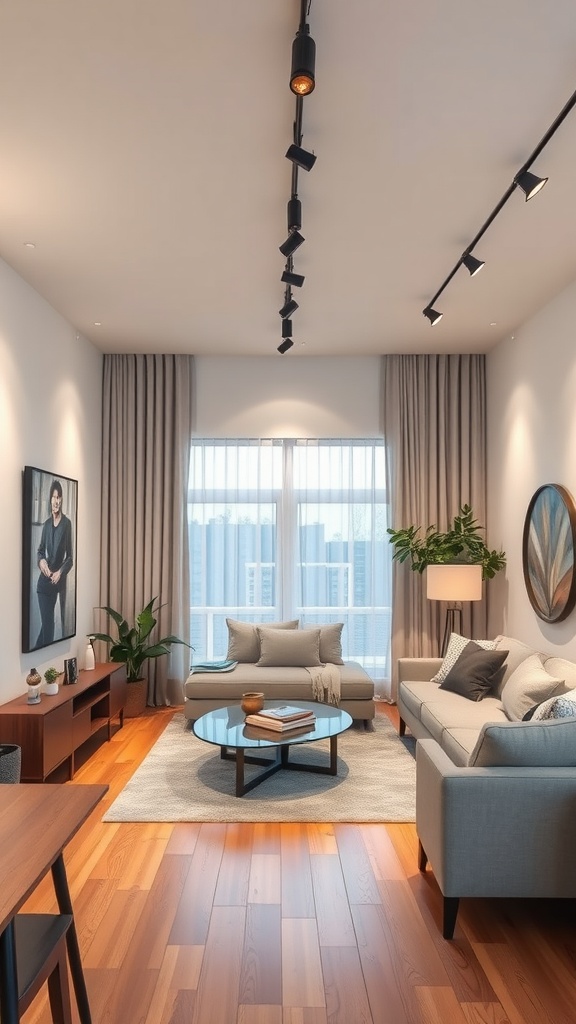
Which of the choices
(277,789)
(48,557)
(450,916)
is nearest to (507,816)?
(450,916)

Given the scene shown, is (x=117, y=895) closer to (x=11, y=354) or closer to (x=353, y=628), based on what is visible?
(x=11, y=354)

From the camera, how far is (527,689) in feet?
11.8

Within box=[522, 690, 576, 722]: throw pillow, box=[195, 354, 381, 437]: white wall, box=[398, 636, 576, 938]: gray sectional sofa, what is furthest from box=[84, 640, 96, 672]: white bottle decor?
box=[522, 690, 576, 722]: throw pillow

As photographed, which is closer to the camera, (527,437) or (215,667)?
(527,437)

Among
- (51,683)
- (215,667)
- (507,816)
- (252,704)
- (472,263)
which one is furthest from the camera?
(215,667)

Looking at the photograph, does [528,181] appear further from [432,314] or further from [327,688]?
[327,688]

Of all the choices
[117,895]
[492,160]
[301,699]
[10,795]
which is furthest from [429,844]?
[492,160]

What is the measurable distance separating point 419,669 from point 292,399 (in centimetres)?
263

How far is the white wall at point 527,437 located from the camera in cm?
437

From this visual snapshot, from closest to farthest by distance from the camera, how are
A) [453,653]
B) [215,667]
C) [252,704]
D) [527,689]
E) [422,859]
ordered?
1. [422,859]
2. [527,689]
3. [252,704]
4. [453,653]
5. [215,667]

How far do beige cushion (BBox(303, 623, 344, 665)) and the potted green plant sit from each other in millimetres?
802

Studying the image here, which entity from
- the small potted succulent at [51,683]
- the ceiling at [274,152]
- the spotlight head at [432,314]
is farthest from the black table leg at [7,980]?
the spotlight head at [432,314]

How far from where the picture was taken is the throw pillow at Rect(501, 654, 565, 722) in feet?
11.5

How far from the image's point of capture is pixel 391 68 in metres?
2.41
